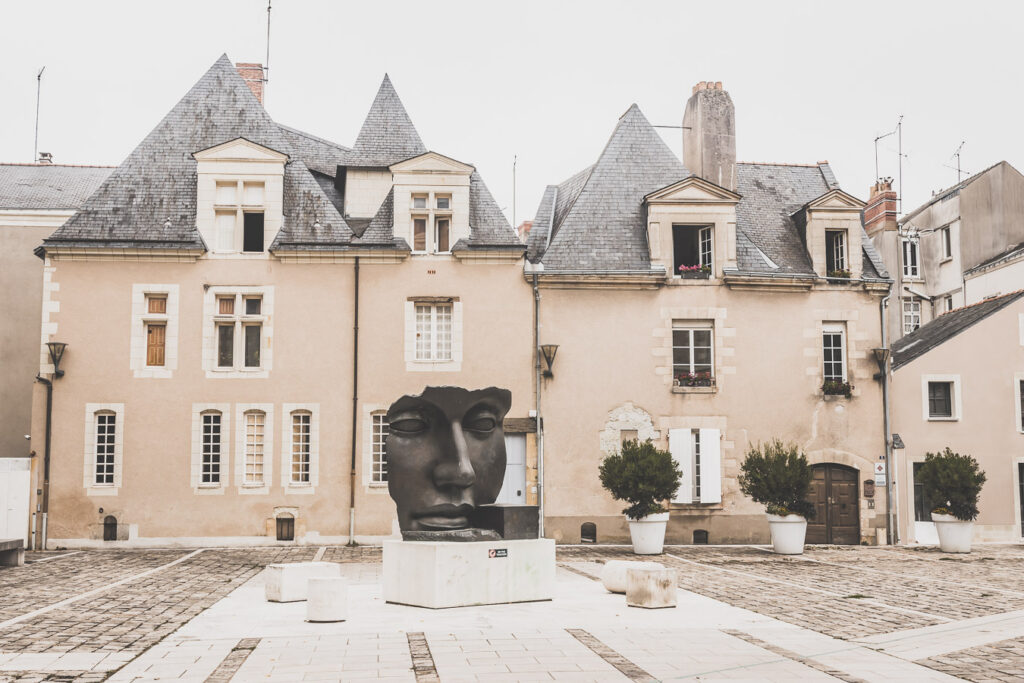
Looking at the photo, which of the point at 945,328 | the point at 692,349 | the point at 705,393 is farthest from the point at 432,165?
the point at 945,328

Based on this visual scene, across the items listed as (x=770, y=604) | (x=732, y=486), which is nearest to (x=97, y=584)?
(x=770, y=604)

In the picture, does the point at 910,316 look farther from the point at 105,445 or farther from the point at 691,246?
the point at 105,445

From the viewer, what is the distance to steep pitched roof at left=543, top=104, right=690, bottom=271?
873 inches

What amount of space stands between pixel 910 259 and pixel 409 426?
84.4 feet

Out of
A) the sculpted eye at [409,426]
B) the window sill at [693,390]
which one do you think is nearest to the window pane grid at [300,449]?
the window sill at [693,390]

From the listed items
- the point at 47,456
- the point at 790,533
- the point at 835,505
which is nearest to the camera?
the point at 790,533

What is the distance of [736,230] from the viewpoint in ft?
75.5

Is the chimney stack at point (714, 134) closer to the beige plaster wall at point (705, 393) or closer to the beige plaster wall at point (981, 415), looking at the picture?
the beige plaster wall at point (705, 393)

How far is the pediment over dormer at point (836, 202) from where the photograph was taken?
75.3 ft

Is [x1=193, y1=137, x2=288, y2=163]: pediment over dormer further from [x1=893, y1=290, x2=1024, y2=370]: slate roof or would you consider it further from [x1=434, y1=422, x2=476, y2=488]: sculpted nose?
[x1=893, y1=290, x2=1024, y2=370]: slate roof

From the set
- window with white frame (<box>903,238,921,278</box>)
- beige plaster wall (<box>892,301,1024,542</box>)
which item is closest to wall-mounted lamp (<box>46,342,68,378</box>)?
beige plaster wall (<box>892,301,1024,542</box>)

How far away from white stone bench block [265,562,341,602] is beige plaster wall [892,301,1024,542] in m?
14.7

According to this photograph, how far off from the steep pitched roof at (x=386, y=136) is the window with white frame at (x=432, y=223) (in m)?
1.87

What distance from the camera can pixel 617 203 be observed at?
23109mm
